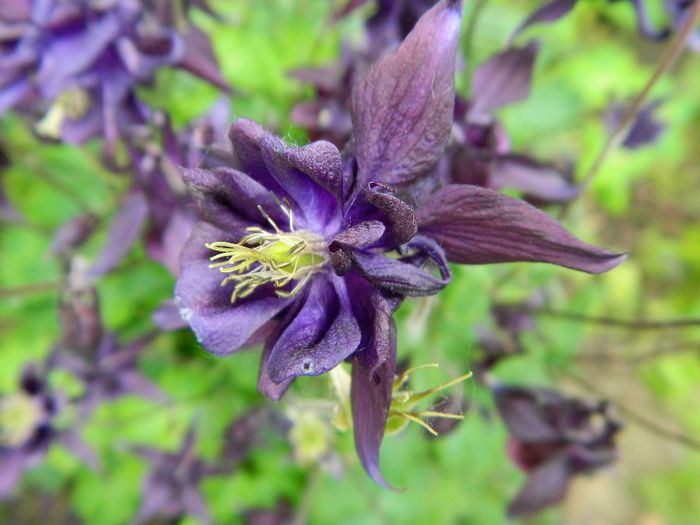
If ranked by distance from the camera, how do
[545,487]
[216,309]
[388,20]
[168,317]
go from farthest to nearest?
[545,487] → [388,20] → [168,317] → [216,309]

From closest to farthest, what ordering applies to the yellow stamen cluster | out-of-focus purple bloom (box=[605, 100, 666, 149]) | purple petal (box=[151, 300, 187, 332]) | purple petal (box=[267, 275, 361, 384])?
1. purple petal (box=[267, 275, 361, 384])
2. the yellow stamen cluster
3. purple petal (box=[151, 300, 187, 332])
4. out-of-focus purple bloom (box=[605, 100, 666, 149])

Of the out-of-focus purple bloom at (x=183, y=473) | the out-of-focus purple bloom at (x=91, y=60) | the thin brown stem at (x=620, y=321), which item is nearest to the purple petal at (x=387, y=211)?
the out-of-focus purple bloom at (x=91, y=60)

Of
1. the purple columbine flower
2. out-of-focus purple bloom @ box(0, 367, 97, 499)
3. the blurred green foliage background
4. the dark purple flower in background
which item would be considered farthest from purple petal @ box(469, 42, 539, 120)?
out-of-focus purple bloom @ box(0, 367, 97, 499)

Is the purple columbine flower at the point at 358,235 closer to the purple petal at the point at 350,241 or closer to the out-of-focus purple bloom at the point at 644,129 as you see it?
the purple petal at the point at 350,241

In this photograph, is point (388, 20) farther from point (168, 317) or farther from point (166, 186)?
point (168, 317)

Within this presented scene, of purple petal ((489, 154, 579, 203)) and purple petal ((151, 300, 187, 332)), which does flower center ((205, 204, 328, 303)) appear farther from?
purple petal ((489, 154, 579, 203))

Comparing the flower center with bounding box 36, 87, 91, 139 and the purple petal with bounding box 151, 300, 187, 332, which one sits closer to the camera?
the purple petal with bounding box 151, 300, 187, 332

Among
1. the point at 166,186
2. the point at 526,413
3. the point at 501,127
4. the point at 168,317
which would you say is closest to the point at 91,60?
the point at 166,186
